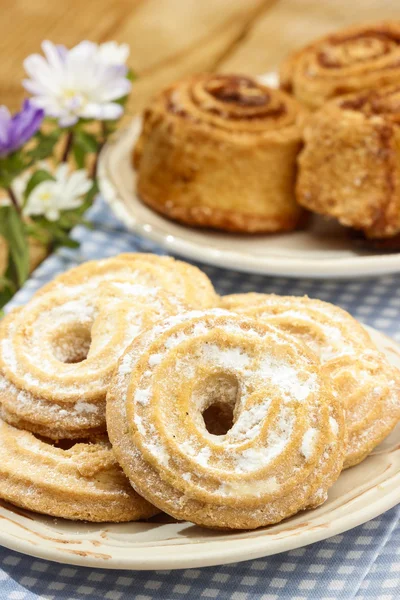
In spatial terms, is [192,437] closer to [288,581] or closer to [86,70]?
[288,581]

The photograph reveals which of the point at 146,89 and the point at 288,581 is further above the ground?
the point at 288,581

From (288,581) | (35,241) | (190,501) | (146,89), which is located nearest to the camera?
(190,501)

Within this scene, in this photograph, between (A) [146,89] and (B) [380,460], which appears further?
(A) [146,89]

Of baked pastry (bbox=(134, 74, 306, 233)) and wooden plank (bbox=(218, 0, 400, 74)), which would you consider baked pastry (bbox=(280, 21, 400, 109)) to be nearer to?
baked pastry (bbox=(134, 74, 306, 233))

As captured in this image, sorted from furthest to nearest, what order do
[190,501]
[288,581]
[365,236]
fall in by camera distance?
[365,236], [288,581], [190,501]

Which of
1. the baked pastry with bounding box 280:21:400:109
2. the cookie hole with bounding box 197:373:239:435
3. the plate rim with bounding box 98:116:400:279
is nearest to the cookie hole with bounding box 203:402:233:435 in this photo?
the cookie hole with bounding box 197:373:239:435

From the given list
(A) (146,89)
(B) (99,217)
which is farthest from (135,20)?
(B) (99,217)

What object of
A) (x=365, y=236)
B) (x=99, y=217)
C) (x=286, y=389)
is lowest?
(x=365, y=236)
